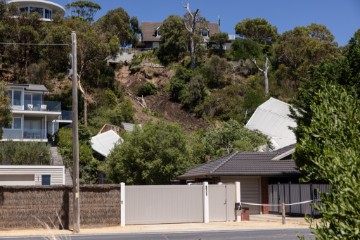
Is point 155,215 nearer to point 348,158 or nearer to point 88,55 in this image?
point 348,158

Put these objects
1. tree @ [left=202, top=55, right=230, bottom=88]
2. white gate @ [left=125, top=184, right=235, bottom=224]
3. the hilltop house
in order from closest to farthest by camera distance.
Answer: white gate @ [left=125, top=184, right=235, bottom=224] → tree @ [left=202, top=55, right=230, bottom=88] → the hilltop house

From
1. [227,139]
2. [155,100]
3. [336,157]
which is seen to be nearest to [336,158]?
[336,157]

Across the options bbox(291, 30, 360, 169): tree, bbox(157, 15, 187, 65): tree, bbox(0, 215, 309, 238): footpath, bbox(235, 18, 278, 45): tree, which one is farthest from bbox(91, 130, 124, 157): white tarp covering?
bbox(235, 18, 278, 45): tree

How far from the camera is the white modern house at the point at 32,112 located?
5325 centimetres

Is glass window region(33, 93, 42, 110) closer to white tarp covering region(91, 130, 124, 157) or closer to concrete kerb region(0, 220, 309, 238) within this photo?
white tarp covering region(91, 130, 124, 157)

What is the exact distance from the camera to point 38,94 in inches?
2186

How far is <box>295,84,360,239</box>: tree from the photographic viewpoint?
17.4ft

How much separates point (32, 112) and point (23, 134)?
104 inches

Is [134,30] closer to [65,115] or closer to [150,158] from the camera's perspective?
[65,115]

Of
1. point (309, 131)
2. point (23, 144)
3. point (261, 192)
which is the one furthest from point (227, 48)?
point (309, 131)

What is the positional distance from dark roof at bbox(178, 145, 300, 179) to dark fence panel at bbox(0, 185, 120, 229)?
8.37 m

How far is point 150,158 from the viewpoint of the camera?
131 feet

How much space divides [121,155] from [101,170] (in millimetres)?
8439

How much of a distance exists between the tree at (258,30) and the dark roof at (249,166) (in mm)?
54975
